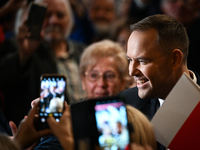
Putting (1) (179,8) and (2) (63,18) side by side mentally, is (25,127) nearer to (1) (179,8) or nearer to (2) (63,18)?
(2) (63,18)

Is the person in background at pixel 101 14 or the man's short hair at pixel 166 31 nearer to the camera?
the man's short hair at pixel 166 31

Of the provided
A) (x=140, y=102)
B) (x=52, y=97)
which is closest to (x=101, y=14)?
(x=140, y=102)

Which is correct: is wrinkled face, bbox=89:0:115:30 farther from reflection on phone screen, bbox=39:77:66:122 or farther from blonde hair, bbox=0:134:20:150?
blonde hair, bbox=0:134:20:150

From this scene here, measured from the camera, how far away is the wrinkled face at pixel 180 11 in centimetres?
357

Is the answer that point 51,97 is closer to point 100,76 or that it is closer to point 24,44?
point 100,76

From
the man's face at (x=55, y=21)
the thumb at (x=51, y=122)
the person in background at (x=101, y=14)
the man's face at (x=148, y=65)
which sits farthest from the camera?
the person in background at (x=101, y=14)

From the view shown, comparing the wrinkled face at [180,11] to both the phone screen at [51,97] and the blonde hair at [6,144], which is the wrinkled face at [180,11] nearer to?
the phone screen at [51,97]

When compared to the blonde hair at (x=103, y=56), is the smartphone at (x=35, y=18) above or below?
above

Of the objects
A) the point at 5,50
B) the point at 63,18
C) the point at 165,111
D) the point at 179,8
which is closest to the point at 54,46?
the point at 63,18

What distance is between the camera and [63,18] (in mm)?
3615

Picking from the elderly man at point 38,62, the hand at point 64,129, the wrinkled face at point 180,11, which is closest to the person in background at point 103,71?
the elderly man at point 38,62

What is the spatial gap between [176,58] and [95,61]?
3.02 feet

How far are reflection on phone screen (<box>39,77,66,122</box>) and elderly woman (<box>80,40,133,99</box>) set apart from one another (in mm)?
1098

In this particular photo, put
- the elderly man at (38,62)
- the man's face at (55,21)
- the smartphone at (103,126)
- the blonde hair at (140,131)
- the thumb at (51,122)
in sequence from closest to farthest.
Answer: the smartphone at (103,126) < the blonde hair at (140,131) < the thumb at (51,122) < the elderly man at (38,62) < the man's face at (55,21)
